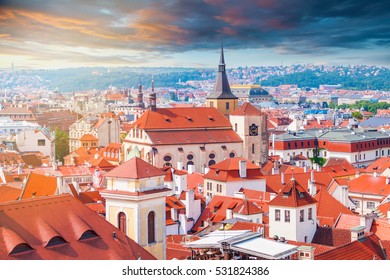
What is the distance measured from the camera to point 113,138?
728 inches

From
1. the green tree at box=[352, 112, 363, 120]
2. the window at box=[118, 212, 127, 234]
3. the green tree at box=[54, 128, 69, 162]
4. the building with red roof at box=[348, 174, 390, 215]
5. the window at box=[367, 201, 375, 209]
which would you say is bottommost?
the window at box=[367, 201, 375, 209]

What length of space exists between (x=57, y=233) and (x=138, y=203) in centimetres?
123

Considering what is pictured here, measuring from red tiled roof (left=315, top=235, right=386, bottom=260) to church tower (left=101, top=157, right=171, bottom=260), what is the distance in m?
1.64

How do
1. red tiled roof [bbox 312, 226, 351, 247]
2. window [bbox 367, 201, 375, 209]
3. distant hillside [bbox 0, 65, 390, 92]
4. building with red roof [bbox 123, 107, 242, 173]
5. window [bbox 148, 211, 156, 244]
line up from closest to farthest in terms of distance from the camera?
window [bbox 148, 211, 156, 244]
distant hillside [bbox 0, 65, 390, 92]
red tiled roof [bbox 312, 226, 351, 247]
window [bbox 367, 201, 375, 209]
building with red roof [bbox 123, 107, 242, 173]

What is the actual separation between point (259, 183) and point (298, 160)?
9.28 meters

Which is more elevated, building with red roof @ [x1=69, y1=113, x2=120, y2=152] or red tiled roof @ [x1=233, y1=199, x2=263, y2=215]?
building with red roof @ [x1=69, y1=113, x2=120, y2=152]

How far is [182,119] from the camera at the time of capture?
18516 mm

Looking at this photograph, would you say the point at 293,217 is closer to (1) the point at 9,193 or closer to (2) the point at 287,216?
(2) the point at 287,216

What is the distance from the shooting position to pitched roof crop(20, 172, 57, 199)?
31.9ft

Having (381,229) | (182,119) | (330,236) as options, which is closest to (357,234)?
(330,236)

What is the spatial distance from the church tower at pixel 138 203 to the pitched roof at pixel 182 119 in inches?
430

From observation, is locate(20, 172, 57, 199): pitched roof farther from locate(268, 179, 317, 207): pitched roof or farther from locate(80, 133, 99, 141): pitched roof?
locate(80, 133, 99, 141): pitched roof

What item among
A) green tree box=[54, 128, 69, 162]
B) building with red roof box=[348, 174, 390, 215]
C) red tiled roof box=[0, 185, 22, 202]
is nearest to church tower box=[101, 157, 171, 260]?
red tiled roof box=[0, 185, 22, 202]

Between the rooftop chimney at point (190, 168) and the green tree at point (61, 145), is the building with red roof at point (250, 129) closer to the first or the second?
the rooftop chimney at point (190, 168)
